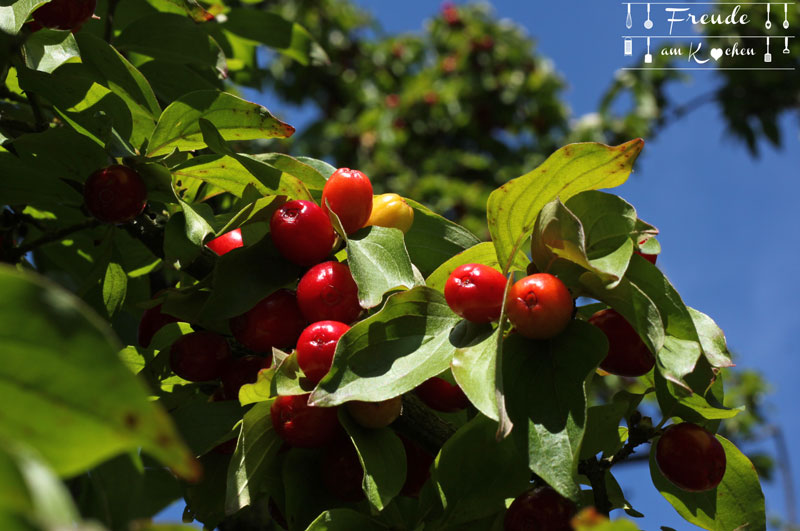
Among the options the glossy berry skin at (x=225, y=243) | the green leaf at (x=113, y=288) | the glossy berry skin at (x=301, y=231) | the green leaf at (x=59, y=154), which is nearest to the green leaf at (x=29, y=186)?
the green leaf at (x=59, y=154)

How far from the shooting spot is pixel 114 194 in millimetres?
1032

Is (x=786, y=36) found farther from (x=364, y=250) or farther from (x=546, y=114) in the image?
(x=364, y=250)

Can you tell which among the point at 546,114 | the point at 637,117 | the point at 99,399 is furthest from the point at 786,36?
the point at 99,399

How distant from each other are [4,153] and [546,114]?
20.7 ft

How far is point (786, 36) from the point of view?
622 centimetres

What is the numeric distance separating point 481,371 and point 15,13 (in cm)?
70

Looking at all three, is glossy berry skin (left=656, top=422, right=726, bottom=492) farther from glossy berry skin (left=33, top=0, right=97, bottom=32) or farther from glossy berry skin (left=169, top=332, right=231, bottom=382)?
glossy berry skin (left=33, top=0, right=97, bottom=32)

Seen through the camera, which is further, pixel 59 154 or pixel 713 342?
pixel 59 154

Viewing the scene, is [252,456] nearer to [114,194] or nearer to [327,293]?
[327,293]

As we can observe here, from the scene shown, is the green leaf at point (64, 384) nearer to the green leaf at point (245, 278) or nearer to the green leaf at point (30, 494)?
the green leaf at point (30, 494)

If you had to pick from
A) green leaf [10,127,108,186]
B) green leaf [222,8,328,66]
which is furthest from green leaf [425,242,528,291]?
green leaf [222,8,328,66]

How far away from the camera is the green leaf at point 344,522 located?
33.1 inches

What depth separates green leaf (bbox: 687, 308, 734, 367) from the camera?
888 mm

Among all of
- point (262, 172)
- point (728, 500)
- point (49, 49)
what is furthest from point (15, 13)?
point (728, 500)
